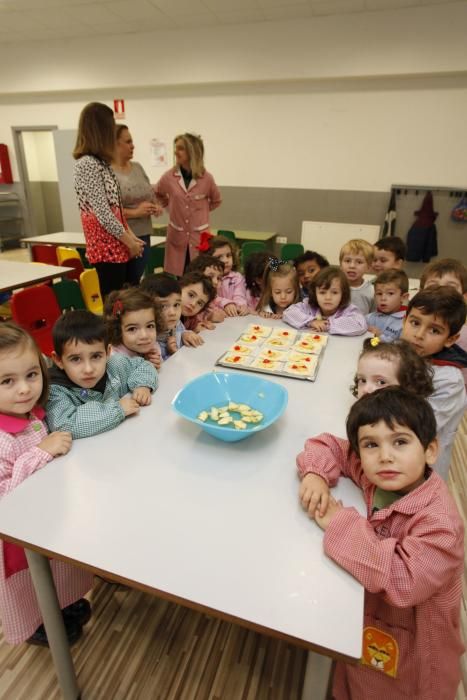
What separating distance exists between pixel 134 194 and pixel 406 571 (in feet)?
9.74

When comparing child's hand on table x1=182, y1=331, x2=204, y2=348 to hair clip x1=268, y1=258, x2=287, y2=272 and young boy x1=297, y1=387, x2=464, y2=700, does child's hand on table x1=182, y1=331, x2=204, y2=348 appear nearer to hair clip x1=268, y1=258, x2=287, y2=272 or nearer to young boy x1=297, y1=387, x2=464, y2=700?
hair clip x1=268, y1=258, x2=287, y2=272

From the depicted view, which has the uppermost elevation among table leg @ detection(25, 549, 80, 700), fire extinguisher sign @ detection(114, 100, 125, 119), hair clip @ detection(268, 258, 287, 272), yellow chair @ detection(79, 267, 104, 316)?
fire extinguisher sign @ detection(114, 100, 125, 119)

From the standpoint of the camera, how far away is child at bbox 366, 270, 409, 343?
7.21ft

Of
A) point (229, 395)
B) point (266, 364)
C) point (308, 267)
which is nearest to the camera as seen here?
point (229, 395)

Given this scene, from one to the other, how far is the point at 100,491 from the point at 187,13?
5441 millimetres

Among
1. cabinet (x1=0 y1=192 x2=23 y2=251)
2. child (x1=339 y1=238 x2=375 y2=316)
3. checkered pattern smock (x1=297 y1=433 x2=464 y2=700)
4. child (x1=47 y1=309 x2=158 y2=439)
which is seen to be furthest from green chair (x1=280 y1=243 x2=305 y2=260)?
cabinet (x1=0 y1=192 x2=23 y2=251)

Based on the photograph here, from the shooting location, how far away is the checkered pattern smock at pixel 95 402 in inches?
45.7

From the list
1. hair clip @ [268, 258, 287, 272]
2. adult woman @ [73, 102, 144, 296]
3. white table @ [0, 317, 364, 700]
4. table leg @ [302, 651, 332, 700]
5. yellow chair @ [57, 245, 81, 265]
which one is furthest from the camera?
yellow chair @ [57, 245, 81, 265]

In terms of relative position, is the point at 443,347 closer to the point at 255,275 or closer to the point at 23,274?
the point at 255,275

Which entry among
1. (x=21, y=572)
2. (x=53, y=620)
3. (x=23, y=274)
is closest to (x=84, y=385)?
(x=21, y=572)

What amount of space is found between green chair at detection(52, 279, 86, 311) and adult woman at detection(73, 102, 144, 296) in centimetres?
24

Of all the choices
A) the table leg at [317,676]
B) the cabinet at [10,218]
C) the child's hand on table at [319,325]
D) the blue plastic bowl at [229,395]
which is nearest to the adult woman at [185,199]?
the child's hand on table at [319,325]

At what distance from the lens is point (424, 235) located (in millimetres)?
4793

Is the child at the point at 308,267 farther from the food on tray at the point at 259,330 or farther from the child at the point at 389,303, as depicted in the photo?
the food on tray at the point at 259,330
